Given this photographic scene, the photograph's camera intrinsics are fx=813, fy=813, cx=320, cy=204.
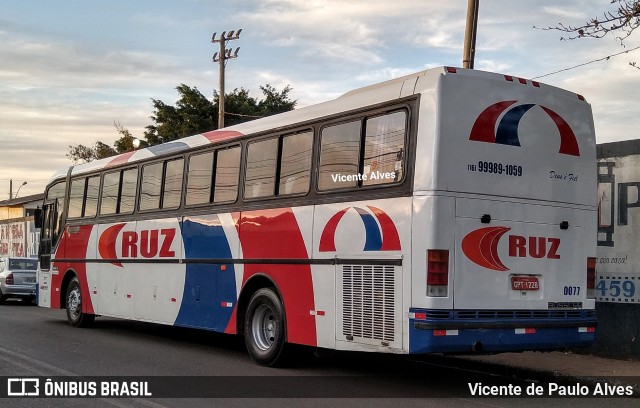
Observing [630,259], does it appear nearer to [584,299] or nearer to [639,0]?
[584,299]

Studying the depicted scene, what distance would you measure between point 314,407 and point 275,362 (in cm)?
270

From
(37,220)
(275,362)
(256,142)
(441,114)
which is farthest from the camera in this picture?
(37,220)

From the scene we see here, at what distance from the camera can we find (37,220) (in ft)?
62.6

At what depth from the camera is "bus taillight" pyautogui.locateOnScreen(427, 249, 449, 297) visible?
861cm

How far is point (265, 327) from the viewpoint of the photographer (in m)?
11.4

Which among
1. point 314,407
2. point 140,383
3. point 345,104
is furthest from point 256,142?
point 314,407

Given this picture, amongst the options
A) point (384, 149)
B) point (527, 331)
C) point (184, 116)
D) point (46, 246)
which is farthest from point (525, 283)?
point (184, 116)

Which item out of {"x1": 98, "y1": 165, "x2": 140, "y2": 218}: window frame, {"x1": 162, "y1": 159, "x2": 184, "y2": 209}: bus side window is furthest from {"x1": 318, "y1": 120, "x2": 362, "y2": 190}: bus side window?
{"x1": 98, "y1": 165, "x2": 140, "y2": 218}: window frame

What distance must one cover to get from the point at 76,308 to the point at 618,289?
1083cm

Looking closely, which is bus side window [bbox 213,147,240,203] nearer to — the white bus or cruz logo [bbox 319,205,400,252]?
the white bus

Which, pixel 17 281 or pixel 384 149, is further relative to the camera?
pixel 17 281

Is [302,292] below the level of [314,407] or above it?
above

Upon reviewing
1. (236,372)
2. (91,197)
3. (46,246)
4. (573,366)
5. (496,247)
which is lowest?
(236,372)

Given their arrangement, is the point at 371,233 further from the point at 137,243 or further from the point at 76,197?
the point at 76,197
